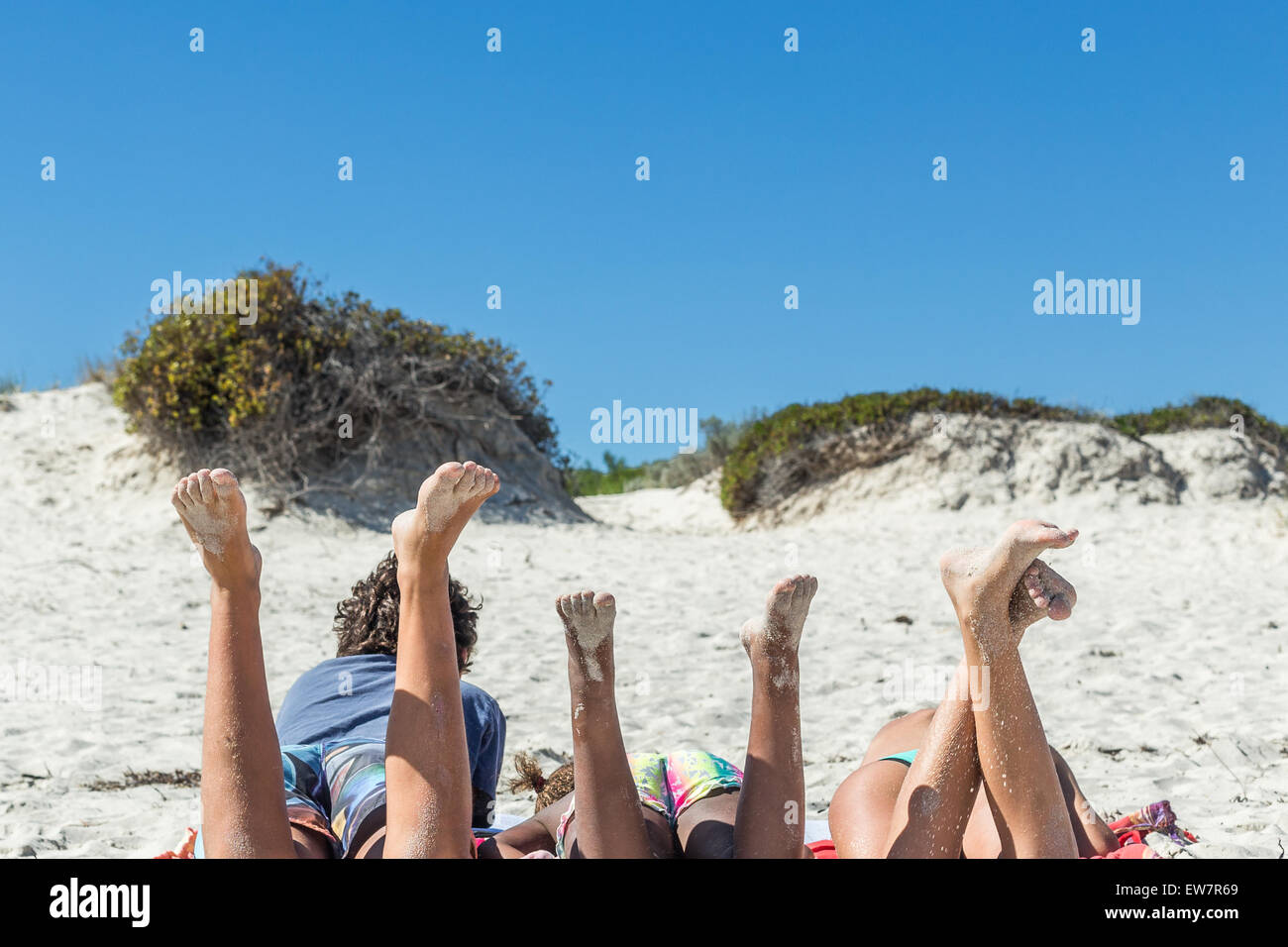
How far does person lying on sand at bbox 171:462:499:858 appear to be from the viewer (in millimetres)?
2244

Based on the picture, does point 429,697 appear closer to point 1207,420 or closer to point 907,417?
point 907,417


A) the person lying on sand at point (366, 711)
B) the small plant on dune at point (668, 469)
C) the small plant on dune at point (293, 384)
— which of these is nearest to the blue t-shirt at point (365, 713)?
the person lying on sand at point (366, 711)

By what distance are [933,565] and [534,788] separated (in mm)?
6286

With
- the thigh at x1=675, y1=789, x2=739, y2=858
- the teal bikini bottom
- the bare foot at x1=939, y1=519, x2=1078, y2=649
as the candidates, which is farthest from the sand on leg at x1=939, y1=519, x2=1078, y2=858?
the thigh at x1=675, y1=789, x2=739, y2=858

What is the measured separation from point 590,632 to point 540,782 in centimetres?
188

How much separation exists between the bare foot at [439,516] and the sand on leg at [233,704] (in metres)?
0.37

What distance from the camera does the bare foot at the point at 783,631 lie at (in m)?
2.43

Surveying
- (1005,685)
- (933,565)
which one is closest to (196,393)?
(933,565)

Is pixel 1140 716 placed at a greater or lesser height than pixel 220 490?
lesser

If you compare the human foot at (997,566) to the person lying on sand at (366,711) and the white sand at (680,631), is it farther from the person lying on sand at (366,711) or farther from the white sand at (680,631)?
the person lying on sand at (366,711)

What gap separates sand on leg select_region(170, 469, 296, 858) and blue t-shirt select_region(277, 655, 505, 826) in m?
0.56

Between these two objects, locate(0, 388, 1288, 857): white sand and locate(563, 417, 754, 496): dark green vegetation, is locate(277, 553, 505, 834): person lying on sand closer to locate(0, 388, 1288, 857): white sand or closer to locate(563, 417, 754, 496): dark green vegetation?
locate(0, 388, 1288, 857): white sand
